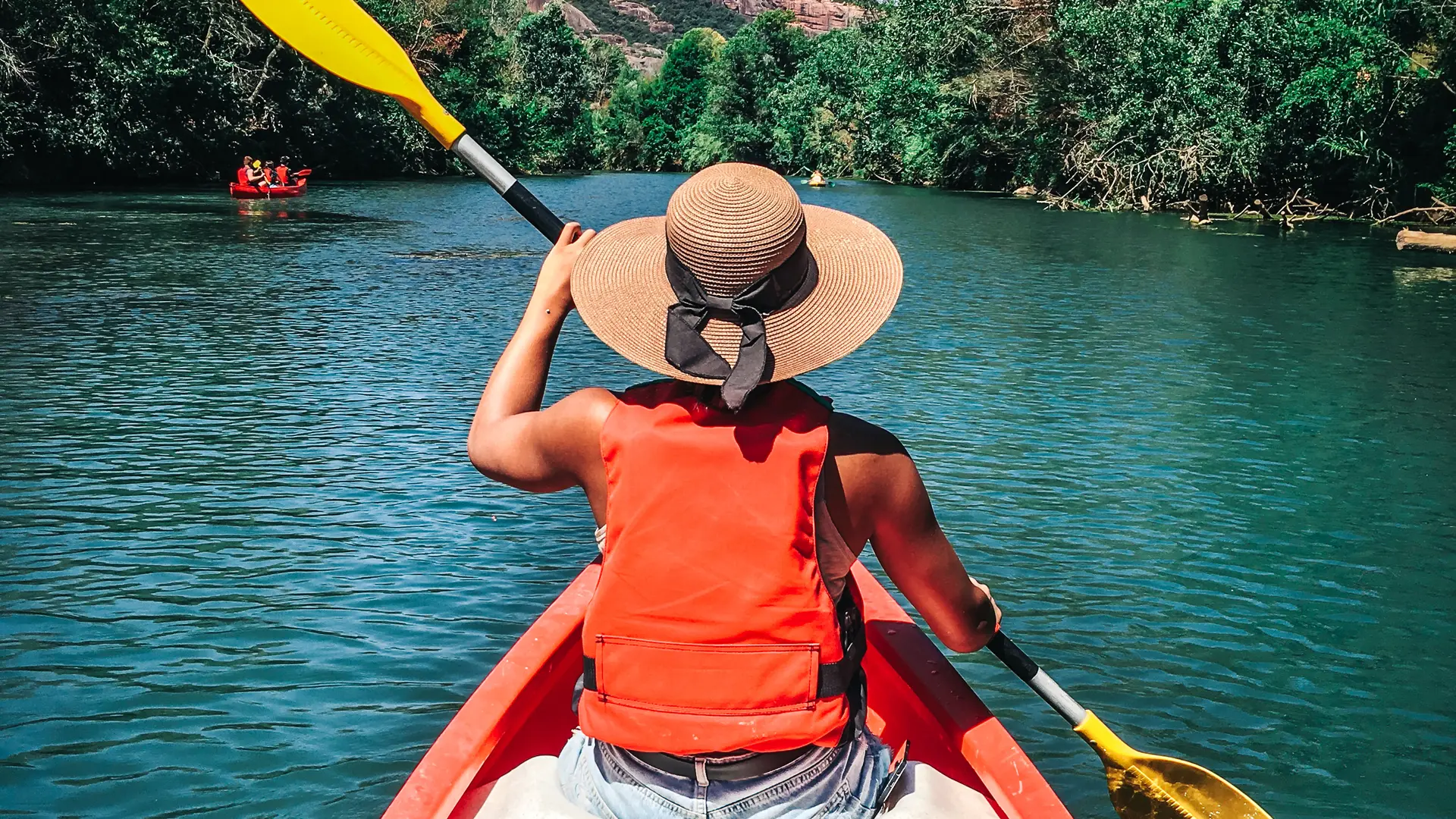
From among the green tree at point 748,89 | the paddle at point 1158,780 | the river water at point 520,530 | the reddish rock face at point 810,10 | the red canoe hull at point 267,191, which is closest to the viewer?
the paddle at point 1158,780

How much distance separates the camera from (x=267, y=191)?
1201 inches

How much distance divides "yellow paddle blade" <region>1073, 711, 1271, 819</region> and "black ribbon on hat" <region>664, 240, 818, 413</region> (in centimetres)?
177

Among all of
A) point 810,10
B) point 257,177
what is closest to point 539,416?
point 257,177

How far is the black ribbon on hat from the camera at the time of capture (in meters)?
2.17

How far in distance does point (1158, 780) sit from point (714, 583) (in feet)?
6.06

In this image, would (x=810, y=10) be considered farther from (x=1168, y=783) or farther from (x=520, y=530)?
(x=1168, y=783)

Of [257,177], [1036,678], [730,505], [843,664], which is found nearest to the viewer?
[730,505]

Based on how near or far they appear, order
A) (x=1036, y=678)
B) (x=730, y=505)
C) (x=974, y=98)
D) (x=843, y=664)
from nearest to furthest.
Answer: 1. (x=730, y=505)
2. (x=843, y=664)
3. (x=1036, y=678)
4. (x=974, y=98)

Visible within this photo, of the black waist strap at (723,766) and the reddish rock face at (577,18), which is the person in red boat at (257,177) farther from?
the reddish rock face at (577,18)

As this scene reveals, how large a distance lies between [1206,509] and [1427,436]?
2655 mm

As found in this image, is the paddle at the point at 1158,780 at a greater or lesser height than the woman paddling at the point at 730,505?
lesser

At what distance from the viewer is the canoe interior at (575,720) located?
286 cm

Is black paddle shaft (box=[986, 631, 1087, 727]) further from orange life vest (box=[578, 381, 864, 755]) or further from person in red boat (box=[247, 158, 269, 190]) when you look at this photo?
person in red boat (box=[247, 158, 269, 190])

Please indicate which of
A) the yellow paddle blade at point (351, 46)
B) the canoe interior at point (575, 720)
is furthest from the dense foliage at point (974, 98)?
the canoe interior at point (575, 720)
